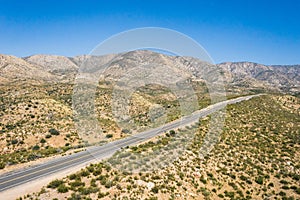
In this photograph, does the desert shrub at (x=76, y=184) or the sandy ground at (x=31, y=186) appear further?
the desert shrub at (x=76, y=184)

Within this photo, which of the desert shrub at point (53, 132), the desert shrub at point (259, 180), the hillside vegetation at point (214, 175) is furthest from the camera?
the desert shrub at point (53, 132)

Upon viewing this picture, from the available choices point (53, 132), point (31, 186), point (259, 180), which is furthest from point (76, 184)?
point (53, 132)

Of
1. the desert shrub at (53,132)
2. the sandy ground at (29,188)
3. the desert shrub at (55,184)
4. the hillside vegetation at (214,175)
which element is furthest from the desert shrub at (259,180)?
the desert shrub at (53,132)

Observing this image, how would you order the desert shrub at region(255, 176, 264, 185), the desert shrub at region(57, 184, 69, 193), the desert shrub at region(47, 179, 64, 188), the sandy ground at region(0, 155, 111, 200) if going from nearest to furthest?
1. the desert shrub at region(57, 184, 69, 193)
2. the sandy ground at region(0, 155, 111, 200)
3. the desert shrub at region(47, 179, 64, 188)
4. the desert shrub at region(255, 176, 264, 185)

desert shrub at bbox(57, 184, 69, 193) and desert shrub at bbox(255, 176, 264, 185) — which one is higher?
desert shrub at bbox(57, 184, 69, 193)

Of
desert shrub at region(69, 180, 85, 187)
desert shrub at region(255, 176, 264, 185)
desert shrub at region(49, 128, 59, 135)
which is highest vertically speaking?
desert shrub at region(69, 180, 85, 187)

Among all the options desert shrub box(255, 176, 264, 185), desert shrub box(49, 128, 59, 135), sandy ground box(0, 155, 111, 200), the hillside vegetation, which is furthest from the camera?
desert shrub box(49, 128, 59, 135)

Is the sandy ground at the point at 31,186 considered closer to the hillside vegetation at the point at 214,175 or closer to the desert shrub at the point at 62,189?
the hillside vegetation at the point at 214,175

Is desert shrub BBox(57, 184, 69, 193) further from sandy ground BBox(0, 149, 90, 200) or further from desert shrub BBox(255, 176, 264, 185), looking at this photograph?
desert shrub BBox(255, 176, 264, 185)

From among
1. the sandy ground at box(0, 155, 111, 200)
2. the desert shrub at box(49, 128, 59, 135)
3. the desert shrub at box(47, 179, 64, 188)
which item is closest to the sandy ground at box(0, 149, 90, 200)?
the sandy ground at box(0, 155, 111, 200)

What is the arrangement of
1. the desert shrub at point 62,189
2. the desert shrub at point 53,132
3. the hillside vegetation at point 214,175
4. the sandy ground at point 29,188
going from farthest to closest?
the desert shrub at point 53,132, the hillside vegetation at point 214,175, the sandy ground at point 29,188, the desert shrub at point 62,189

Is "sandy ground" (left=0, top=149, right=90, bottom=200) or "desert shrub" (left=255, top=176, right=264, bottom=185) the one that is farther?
"desert shrub" (left=255, top=176, right=264, bottom=185)

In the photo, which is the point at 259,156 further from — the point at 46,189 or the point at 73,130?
the point at 73,130
